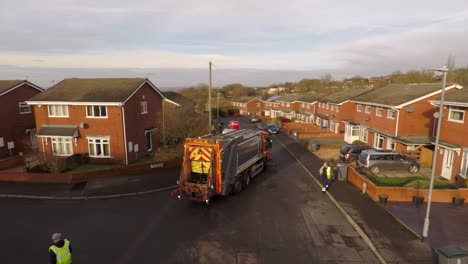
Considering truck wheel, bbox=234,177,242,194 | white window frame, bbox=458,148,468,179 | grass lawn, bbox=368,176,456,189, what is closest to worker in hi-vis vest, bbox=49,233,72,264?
truck wheel, bbox=234,177,242,194

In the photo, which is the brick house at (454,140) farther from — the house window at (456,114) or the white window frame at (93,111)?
the white window frame at (93,111)

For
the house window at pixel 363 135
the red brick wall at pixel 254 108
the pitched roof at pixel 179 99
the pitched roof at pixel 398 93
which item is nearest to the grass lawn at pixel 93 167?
the pitched roof at pixel 179 99

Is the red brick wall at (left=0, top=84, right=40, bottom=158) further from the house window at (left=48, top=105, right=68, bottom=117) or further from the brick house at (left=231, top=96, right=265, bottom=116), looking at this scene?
the brick house at (left=231, top=96, right=265, bottom=116)

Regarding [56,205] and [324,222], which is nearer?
[324,222]

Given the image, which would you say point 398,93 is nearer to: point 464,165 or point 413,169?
point 413,169

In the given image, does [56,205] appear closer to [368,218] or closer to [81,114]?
[81,114]

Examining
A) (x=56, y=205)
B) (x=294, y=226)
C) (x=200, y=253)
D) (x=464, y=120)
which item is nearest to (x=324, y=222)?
(x=294, y=226)
